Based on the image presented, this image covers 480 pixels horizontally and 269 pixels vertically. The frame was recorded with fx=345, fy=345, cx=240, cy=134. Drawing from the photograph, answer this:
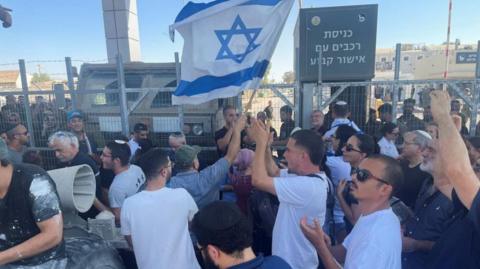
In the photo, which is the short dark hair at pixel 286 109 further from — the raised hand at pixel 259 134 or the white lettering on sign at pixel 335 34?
the raised hand at pixel 259 134

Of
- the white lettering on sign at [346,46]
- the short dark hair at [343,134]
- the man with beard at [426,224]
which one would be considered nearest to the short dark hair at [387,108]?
the white lettering on sign at [346,46]

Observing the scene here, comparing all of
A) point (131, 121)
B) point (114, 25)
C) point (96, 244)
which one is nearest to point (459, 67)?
point (114, 25)

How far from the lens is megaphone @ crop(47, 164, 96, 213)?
92.4 inches

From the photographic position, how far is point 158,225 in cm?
231

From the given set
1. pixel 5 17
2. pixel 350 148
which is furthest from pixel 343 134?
pixel 5 17

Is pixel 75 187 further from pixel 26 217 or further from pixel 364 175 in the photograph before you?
pixel 364 175

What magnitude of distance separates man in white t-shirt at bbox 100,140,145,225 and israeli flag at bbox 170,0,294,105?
1.17m

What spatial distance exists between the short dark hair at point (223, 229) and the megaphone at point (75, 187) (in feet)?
4.15

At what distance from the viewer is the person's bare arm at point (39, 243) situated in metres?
1.81

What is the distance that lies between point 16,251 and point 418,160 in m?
3.26

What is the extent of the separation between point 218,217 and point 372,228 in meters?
0.90

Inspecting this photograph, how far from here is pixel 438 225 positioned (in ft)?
7.80

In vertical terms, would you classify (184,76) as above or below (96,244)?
above

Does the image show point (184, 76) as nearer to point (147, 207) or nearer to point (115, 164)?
point (115, 164)
